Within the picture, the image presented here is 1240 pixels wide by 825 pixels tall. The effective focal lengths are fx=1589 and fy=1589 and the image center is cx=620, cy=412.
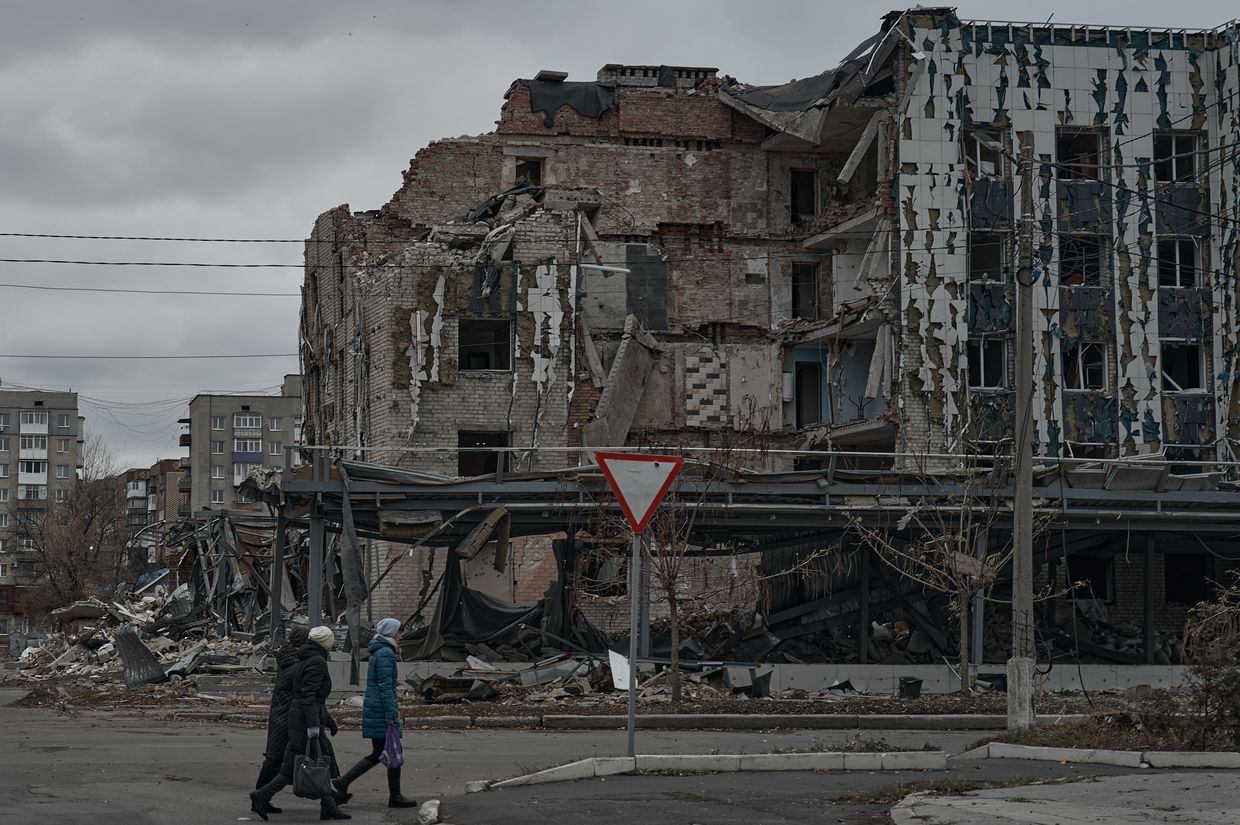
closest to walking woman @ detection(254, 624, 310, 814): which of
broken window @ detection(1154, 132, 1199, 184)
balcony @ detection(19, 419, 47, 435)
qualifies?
broken window @ detection(1154, 132, 1199, 184)

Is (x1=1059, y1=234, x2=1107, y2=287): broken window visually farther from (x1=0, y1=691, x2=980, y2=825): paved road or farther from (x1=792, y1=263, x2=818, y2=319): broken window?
(x1=0, y1=691, x2=980, y2=825): paved road

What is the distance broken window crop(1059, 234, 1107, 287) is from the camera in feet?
132

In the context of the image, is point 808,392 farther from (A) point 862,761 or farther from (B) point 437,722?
(A) point 862,761

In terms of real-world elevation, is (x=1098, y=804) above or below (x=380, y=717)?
below

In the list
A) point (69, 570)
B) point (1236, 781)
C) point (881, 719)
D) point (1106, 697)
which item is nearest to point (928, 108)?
point (1106, 697)

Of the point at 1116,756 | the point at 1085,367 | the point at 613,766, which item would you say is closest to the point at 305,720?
the point at 613,766

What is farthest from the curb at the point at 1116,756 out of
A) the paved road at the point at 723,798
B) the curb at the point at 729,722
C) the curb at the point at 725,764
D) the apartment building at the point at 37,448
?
the apartment building at the point at 37,448

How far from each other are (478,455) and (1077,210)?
53.4 feet

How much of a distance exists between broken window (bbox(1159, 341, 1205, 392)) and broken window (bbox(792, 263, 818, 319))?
9151 millimetres

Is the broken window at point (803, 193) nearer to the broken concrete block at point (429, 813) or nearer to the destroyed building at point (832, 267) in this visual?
the destroyed building at point (832, 267)

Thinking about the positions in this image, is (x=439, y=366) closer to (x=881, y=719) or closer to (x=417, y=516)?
(x=417, y=516)

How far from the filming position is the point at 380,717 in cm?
1301

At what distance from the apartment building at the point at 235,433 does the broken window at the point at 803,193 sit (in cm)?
8920

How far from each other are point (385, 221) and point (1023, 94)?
16.5 metres
